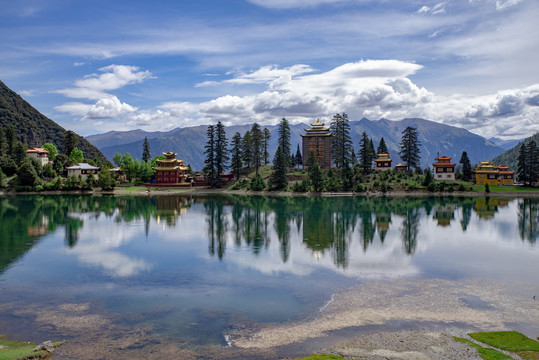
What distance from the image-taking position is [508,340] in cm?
1748

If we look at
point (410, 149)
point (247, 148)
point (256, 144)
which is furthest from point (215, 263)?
point (410, 149)

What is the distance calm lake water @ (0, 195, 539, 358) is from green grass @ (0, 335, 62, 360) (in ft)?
2.85

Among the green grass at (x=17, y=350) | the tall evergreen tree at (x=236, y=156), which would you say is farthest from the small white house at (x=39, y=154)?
the green grass at (x=17, y=350)

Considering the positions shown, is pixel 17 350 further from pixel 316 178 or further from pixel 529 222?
pixel 316 178

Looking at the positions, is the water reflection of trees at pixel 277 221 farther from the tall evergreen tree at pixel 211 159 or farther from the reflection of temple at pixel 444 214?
the tall evergreen tree at pixel 211 159

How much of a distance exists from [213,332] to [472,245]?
3037 cm

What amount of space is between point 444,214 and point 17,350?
60283 millimetres

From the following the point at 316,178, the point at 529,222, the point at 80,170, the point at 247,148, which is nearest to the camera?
the point at 529,222

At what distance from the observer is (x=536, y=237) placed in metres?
44.8

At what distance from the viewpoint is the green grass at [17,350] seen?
16.0 m

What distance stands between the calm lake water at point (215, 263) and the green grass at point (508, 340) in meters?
7.84

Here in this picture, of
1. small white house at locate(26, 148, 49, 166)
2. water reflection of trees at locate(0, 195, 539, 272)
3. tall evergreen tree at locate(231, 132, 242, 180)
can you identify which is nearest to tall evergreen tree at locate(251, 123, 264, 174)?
tall evergreen tree at locate(231, 132, 242, 180)

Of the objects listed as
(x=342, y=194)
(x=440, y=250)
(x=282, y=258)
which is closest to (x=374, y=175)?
(x=342, y=194)

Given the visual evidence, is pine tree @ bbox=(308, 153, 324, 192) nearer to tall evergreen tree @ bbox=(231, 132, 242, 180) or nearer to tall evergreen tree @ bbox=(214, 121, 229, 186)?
tall evergreen tree @ bbox=(231, 132, 242, 180)
